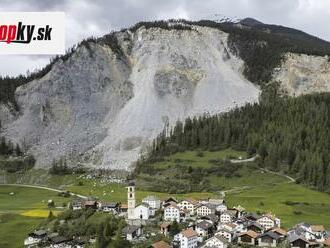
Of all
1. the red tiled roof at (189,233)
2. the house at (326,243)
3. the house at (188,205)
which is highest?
the house at (188,205)

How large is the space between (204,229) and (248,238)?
8694mm

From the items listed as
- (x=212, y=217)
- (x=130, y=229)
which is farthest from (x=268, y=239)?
(x=130, y=229)

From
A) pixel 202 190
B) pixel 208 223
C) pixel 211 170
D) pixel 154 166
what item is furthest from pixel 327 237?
pixel 154 166

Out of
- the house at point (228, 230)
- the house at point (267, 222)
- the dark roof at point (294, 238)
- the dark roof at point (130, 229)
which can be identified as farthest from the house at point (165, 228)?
the dark roof at point (294, 238)

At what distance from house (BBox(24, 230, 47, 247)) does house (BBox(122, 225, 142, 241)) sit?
53.1 ft

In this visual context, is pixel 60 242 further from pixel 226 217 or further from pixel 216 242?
pixel 226 217

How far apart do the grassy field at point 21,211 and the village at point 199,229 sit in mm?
9004

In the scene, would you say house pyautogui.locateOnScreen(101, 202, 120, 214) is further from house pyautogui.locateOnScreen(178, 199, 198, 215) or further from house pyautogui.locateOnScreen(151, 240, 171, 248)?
house pyautogui.locateOnScreen(151, 240, 171, 248)

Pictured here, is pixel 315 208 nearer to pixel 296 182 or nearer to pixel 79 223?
pixel 296 182

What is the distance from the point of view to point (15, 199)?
7003 inches

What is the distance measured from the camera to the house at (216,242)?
85.1 m

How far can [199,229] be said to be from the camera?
3782 inches

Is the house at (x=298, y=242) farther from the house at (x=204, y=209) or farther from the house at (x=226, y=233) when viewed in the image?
the house at (x=204, y=209)

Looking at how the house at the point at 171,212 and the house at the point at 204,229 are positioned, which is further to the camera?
the house at the point at 171,212
